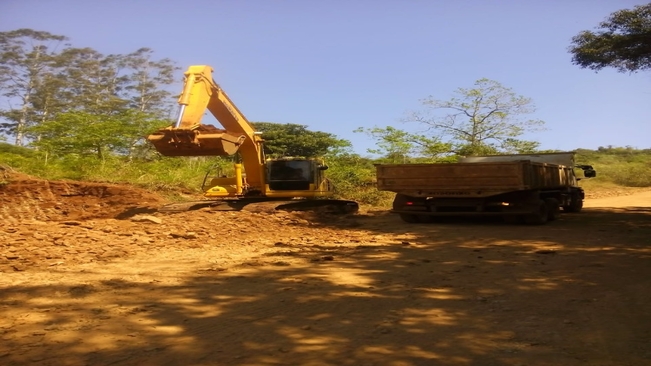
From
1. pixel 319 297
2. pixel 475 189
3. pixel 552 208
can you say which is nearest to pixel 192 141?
pixel 475 189

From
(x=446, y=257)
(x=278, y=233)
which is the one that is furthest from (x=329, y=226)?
(x=446, y=257)

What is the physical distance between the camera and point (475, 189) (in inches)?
468

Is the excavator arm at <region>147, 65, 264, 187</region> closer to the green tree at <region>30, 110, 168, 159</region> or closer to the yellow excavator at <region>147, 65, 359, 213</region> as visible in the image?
the yellow excavator at <region>147, 65, 359, 213</region>

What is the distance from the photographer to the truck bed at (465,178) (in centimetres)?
1145

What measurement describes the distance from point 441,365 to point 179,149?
1001 centimetres

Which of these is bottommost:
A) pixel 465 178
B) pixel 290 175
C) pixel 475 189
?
pixel 475 189

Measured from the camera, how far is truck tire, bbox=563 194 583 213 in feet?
51.8

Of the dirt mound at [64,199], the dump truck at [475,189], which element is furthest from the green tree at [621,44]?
the dirt mound at [64,199]

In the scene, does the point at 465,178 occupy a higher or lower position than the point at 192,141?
lower

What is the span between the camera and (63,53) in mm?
37000

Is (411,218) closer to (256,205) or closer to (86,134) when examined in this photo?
(256,205)

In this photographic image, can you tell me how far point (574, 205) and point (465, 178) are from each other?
6.09 meters

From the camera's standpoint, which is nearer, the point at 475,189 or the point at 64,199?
the point at 475,189

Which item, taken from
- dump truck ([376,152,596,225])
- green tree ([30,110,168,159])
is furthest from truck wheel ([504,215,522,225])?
green tree ([30,110,168,159])
